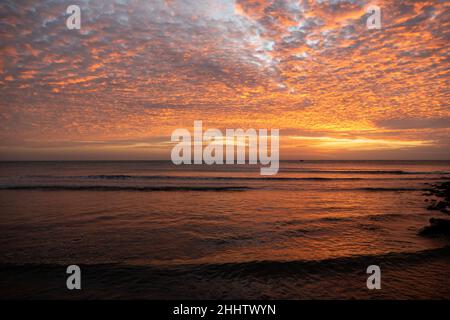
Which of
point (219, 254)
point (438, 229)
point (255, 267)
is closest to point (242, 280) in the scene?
point (255, 267)

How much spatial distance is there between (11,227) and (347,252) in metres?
13.4

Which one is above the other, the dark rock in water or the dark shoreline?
the dark rock in water

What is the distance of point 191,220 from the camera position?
13.3 metres

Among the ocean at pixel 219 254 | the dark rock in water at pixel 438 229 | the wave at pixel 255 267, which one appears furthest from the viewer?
the dark rock in water at pixel 438 229

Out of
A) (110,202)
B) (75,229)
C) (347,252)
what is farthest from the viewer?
(110,202)

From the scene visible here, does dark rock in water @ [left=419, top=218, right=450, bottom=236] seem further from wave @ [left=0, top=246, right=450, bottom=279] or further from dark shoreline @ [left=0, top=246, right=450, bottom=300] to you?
dark shoreline @ [left=0, top=246, right=450, bottom=300]

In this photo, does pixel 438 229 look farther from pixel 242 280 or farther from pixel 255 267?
pixel 242 280

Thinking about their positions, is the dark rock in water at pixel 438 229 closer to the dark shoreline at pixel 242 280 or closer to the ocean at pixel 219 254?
the ocean at pixel 219 254

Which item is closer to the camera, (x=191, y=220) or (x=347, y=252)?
(x=347, y=252)

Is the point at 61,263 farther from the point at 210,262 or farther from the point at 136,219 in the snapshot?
the point at 136,219

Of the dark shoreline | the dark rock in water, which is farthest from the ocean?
the dark rock in water

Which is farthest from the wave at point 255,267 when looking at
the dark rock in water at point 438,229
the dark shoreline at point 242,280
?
the dark rock in water at point 438,229
